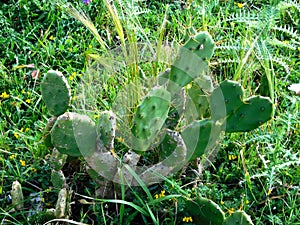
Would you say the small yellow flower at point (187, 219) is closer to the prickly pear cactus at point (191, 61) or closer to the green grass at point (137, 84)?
the green grass at point (137, 84)

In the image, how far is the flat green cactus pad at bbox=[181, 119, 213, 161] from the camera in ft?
8.64

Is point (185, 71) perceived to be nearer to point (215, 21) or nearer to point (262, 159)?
point (262, 159)

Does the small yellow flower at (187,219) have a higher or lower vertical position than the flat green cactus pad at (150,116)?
lower

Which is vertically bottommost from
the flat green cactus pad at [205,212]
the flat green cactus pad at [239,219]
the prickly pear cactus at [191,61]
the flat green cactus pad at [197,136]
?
the flat green cactus pad at [205,212]

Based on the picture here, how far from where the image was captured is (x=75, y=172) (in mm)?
2979

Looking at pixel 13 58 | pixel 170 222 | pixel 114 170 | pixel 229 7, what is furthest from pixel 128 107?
pixel 229 7

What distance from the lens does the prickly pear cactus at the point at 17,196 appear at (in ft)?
9.07

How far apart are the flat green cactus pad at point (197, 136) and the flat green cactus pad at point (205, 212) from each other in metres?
0.22

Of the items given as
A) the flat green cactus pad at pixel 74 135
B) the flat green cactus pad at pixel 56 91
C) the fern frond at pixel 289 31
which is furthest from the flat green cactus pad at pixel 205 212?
the fern frond at pixel 289 31

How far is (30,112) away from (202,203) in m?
1.19

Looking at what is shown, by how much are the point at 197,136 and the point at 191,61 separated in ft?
1.03

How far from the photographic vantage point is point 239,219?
95.0 inches

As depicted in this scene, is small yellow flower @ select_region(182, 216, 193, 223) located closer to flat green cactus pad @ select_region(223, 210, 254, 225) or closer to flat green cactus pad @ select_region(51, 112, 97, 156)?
flat green cactus pad @ select_region(223, 210, 254, 225)

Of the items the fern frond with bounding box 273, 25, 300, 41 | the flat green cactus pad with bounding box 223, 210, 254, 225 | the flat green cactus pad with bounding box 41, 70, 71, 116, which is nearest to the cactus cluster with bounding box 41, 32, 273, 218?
the flat green cactus pad with bounding box 41, 70, 71, 116
